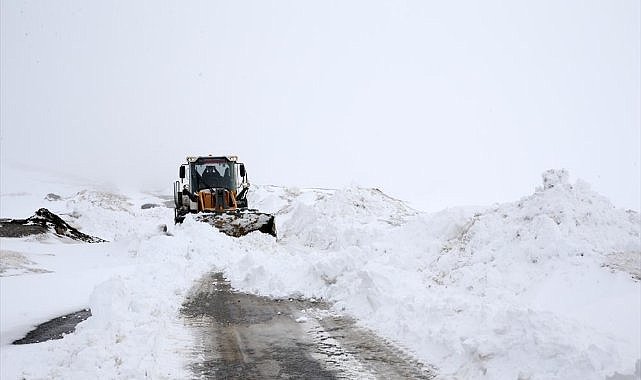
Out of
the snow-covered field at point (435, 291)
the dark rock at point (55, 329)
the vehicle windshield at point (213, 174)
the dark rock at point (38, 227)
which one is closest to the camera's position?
the snow-covered field at point (435, 291)

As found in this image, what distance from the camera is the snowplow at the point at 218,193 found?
874 inches

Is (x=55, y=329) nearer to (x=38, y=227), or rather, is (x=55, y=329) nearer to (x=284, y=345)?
(x=284, y=345)

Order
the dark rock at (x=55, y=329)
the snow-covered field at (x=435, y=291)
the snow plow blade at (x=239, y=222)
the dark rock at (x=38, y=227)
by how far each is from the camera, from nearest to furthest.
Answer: the snow-covered field at (x=435, y=291) < the dark rock at (x=55, y=329) < the snow plow blade at (x=239, y=222) < the dark rock at (x=38, y=227)

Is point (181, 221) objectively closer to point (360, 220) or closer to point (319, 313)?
point (360, 220)

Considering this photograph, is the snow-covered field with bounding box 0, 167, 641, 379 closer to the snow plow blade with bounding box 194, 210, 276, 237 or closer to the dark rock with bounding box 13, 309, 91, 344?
the dark rock with bounding box 13, 309, 91, 344

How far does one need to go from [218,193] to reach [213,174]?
132 cm

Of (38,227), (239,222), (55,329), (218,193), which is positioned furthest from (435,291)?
(38,227)

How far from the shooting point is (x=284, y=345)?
695 cm

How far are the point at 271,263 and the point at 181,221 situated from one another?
9.86m

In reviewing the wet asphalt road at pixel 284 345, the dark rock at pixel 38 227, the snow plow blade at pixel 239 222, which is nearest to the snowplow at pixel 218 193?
the snow plow blade at pixel 239 222

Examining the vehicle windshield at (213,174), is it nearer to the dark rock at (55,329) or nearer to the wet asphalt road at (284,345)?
the wet asphalt road at (284,345)

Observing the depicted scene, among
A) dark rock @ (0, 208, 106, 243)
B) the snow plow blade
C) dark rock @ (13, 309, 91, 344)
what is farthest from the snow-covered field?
dark rock @ (0, 208, 106, 243)

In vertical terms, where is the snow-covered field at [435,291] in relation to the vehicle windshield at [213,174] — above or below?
below

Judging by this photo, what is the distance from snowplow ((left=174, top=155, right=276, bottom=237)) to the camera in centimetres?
2220
